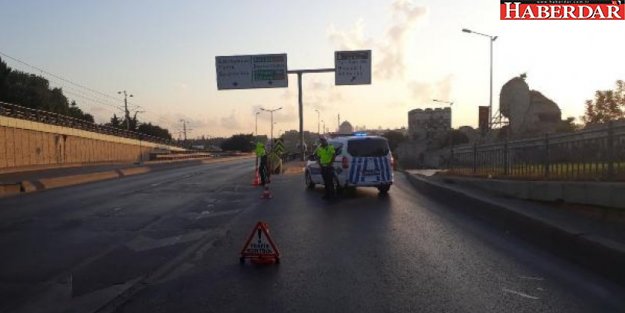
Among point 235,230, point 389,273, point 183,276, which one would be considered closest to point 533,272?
point 389,273

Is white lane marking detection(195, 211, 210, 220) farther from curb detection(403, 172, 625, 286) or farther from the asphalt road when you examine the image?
curb detection(403, 172, 625, 286)

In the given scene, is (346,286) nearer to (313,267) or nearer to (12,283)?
(313,267)

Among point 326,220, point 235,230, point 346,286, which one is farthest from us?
point 326,220

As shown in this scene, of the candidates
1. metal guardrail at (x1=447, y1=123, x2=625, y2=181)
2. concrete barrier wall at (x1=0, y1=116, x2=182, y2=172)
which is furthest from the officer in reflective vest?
concrete barrier wall at (x1=0, y1=116, x2=182, y2=172)

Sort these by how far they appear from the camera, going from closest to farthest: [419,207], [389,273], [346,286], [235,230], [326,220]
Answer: [346,286], [389,273], [235,230], [326,220], [419,207]

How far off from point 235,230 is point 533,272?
19.7 feet

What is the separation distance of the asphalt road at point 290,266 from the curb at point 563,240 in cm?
26

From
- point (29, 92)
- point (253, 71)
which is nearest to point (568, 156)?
point (253, 71)

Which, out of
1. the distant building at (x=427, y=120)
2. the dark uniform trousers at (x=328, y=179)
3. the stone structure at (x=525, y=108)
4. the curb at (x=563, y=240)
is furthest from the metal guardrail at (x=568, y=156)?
the distant building at (x=427, y=120)

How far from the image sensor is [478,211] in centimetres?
1423

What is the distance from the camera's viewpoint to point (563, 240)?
9531 millimetres

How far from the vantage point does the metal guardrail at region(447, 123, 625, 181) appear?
11.3 meters

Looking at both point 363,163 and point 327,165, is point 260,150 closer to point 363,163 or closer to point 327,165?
point 363,163

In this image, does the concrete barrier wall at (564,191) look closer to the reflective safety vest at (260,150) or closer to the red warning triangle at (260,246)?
the red warning triangle at (260,246)
